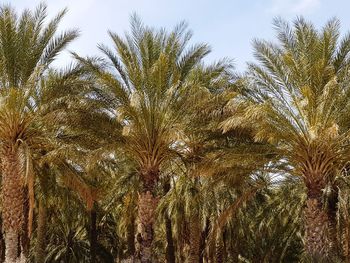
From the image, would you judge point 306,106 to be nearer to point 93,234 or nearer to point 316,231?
point 316,231

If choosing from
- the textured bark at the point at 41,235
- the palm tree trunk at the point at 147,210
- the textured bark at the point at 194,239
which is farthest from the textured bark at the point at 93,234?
the palm tree trunk at the point at 147,210

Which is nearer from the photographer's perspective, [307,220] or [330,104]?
[330,104]

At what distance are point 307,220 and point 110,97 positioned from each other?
7948mm

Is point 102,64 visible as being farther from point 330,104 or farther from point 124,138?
point 330,104

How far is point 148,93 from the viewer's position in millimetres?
17906

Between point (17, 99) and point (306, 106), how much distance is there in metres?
9.03

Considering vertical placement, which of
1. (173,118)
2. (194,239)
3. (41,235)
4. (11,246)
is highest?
(173,118)

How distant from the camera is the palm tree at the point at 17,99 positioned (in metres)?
16.7

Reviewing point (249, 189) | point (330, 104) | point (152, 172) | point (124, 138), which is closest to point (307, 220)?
point (249, 189)

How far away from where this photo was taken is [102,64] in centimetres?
1836

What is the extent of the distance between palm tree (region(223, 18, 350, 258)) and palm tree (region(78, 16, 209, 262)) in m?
2.41

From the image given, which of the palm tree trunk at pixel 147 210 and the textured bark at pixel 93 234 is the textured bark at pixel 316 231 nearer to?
the palm tree trunk at pixel 147 210

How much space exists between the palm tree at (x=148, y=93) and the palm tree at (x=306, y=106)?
241cm

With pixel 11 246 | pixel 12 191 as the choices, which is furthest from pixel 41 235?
pixel 12 191
